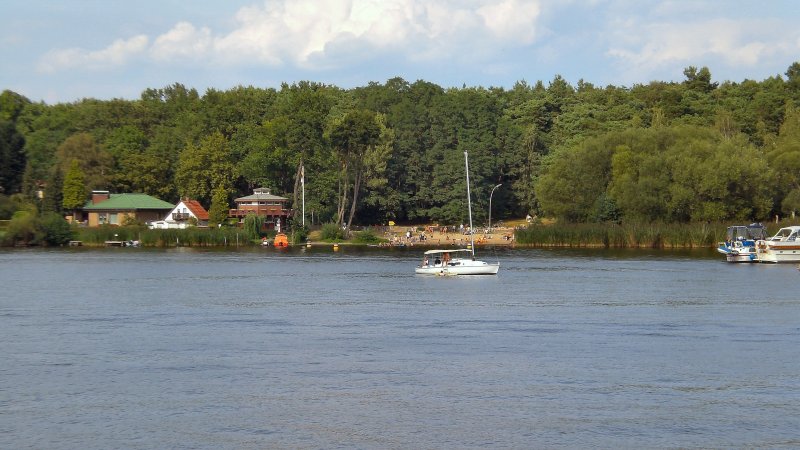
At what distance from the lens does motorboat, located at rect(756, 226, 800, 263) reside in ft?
273

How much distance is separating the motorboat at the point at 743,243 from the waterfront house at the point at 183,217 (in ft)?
206

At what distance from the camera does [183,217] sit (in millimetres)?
122500

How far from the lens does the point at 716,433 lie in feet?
86.6

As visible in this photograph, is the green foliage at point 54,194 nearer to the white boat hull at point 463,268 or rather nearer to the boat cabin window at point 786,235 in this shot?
the white boat hull at point 463,268

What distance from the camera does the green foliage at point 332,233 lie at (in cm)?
11644

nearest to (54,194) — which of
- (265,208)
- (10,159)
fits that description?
(10,159)

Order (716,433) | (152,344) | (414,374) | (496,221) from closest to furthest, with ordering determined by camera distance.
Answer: (716,433) → (414,374) → (152,344) → (496,221)

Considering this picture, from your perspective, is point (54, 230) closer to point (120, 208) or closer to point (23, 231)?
point (23, 231)

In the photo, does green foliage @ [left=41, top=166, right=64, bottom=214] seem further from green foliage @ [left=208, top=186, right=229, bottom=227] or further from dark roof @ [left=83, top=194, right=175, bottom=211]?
green foliage @ [left=208, top=186, right=229, bottom=227]

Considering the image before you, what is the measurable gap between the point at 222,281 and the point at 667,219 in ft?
169

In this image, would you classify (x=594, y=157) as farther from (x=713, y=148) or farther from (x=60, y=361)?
(x=60, y=361)

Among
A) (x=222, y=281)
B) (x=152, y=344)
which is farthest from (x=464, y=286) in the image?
(x=152, y=344)

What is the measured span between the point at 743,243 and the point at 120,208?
73807 millimetres

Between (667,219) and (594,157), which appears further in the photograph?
(594,157)
